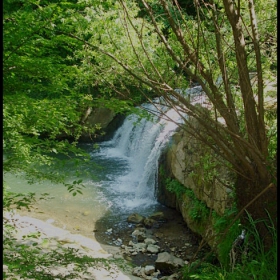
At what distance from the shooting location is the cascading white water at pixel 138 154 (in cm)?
721

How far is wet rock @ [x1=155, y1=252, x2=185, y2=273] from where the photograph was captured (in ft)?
14.9

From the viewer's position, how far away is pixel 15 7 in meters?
3.20

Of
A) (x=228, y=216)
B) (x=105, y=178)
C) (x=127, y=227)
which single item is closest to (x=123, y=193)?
(x=105, y=178)

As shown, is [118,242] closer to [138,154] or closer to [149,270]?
[149,270]

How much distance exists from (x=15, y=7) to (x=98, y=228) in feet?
12.8

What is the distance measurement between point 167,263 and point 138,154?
15.3 feet

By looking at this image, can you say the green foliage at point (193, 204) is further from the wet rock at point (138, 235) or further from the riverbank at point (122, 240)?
the wet rock at point (138, 235)

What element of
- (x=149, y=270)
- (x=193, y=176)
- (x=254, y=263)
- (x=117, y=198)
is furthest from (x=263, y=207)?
(x=117, y=198)

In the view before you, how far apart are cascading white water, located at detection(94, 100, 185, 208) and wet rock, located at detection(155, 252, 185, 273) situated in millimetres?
1893

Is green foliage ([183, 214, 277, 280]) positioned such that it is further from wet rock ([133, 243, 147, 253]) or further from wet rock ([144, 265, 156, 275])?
wet rock ([133, 243, 147, 253])

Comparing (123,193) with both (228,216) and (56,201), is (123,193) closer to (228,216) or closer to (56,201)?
(56,201)

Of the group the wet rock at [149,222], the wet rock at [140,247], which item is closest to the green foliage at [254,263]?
the wet rock at [140,247]

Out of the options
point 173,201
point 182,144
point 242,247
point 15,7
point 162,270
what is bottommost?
point 162,270

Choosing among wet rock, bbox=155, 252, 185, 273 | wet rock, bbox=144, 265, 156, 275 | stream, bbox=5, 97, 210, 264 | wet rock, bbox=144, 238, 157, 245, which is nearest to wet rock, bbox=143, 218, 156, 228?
stream, bbox=5, 97, 210, 264
